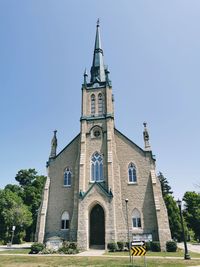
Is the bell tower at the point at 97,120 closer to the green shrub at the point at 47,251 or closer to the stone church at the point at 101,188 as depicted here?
the stone church at the point at 101,188

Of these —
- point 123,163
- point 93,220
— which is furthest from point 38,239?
point 123,163

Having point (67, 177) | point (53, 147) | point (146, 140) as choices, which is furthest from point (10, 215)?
point (146, 140)

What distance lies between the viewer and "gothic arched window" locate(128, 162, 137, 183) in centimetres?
2748

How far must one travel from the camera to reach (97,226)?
26.9m

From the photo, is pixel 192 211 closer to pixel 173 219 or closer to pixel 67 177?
pixel 173 219

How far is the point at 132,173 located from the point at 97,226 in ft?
24.8

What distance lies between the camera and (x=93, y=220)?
89.3 ft

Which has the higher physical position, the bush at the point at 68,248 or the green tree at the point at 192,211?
the green tree at the point at 192,211

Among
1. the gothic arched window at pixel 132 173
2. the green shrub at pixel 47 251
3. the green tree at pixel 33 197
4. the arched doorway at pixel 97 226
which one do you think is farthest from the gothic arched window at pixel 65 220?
the green tree at pixel 33 197

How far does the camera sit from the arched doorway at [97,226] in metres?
26.4

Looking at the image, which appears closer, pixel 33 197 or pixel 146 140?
pixel 146 140

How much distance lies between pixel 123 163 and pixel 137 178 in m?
2.57

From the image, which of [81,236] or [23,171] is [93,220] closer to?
[81,236]

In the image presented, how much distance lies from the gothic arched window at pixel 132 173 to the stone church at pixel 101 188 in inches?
4.8
